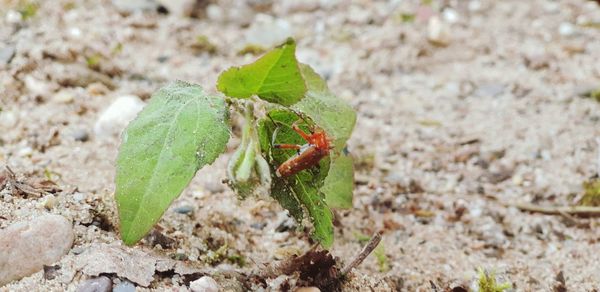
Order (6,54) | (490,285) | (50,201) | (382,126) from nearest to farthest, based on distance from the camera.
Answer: (50,201) < (490,285) < (6,54) < (382,126)

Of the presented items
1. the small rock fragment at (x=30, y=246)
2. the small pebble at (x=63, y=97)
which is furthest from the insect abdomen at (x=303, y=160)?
the small pebble at (x=63, y=97)

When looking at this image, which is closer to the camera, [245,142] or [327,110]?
[245,142]

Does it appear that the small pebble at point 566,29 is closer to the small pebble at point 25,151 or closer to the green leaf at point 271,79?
the green leaf at point 271,79

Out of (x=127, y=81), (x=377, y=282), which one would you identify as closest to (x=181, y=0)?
(x=127, y=81)

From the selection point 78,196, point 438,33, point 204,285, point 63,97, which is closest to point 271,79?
point 204,285

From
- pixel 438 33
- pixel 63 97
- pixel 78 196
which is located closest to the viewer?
pixel 78 196

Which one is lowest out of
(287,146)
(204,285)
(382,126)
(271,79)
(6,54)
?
(382,126)

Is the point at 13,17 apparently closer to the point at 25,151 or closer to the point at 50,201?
the point at 25,151
